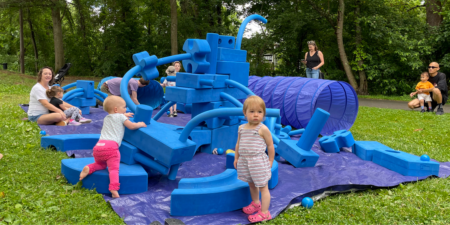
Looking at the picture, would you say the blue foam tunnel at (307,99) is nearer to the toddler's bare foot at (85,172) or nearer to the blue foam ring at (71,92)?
the blue foam ring at (71,92)

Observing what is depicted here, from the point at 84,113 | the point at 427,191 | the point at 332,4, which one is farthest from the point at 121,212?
the point at 332,4

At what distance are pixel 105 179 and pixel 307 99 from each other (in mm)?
4283

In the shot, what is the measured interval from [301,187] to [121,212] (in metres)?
1.77

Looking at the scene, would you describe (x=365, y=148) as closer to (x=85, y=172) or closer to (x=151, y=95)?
(x=85, y=172)

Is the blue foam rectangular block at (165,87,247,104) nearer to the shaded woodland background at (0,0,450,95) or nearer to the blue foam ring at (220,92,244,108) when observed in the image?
the blue foam ring at (220,92,244,108)

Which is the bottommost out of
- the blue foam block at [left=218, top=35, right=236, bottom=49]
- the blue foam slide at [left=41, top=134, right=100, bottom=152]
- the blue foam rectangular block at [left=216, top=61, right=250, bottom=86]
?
the blue foam slide at [left=41, top=134, right=100, bottom=152]

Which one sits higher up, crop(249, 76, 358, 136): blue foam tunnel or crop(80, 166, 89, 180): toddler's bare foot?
crop(249, 76, 358, 136): blue foam tunnel

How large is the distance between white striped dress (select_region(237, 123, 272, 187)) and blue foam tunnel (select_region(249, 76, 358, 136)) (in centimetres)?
362

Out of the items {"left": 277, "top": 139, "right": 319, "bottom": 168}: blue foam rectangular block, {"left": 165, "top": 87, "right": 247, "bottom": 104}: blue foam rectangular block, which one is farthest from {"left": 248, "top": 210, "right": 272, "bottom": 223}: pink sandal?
{"left": 165, "top": 87, "right": 247, "bottom": 104}: blue foam rectangular block

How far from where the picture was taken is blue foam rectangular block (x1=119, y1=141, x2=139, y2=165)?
11.3 feet

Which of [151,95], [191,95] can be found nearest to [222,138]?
[191,95]

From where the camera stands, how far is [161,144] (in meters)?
3.25

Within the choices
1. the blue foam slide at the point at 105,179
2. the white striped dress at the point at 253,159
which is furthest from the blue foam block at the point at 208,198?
the blue foam slide at the point at 105,179

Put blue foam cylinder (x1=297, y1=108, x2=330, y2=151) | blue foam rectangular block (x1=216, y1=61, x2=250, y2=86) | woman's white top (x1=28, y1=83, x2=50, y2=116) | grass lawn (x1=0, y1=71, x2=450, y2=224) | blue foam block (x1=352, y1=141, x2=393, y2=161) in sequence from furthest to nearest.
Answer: woman's white top (x1=28, y1=83, x2=50, y2=116), blue foam rectangular block (x1=216, y1=61, x2=250, y2=86), blue foam block (x1=352, y1=141, x2=393, y2=161), blue foam cylinder (x1=297, y1=108, x2=330, y2=151), grass lawn (x1=0, y1=71, x2=450, y2=224)
